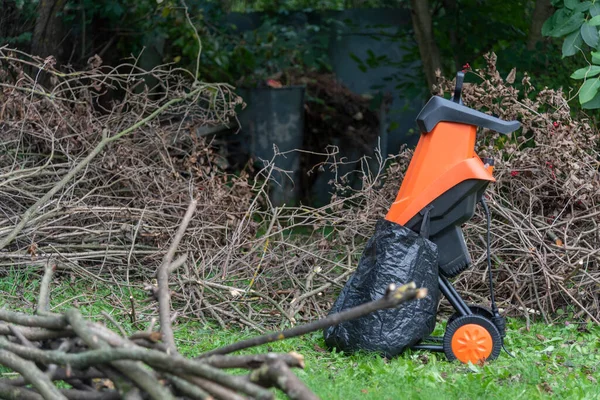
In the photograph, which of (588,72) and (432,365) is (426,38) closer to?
(588,72)

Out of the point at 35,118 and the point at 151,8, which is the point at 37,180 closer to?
the point at 35,118

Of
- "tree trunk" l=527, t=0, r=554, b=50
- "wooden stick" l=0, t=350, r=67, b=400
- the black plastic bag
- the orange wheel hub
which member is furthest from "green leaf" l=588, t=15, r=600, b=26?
"wooden stick" l=0, t=350, r=67, b=400

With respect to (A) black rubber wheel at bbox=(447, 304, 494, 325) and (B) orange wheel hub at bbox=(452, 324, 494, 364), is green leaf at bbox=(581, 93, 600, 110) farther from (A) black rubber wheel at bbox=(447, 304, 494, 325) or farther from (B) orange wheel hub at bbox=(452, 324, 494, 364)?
(B) orange wheel hub at bbox=(452, 324, 494, 364)

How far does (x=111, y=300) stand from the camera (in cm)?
558

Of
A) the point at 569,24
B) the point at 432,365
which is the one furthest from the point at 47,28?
the point at 432,365

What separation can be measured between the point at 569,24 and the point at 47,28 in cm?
518

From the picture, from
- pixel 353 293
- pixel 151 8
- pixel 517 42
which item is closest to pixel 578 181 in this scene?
pixel 353 293

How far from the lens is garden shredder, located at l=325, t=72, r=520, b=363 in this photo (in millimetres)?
4375

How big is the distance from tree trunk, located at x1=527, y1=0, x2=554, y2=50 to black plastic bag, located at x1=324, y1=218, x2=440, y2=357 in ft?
14.0

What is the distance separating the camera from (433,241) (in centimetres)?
456

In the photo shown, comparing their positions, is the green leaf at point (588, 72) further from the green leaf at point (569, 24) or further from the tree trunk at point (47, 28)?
the tree trunk at point (47, 28)

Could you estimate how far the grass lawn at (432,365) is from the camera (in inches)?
152

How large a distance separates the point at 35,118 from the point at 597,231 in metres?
4.46

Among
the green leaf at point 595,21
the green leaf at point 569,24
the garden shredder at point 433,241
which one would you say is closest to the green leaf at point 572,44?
the green leaf at point 569,24
